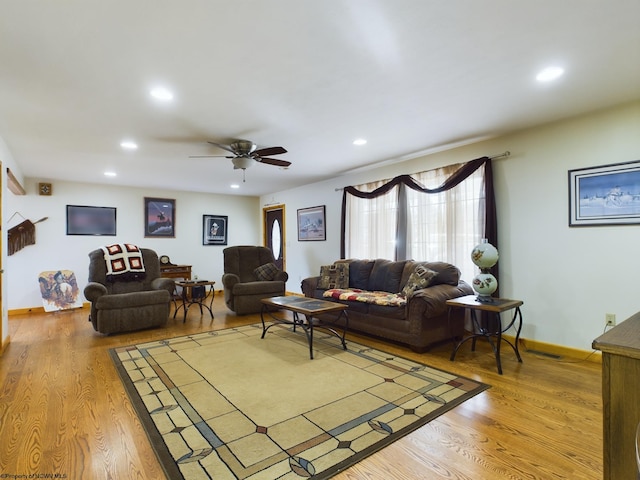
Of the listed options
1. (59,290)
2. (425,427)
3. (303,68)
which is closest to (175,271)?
(59,290)

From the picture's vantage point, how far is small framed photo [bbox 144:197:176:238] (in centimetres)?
680

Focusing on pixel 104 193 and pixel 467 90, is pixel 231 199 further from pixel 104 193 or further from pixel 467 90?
pixel 467 90

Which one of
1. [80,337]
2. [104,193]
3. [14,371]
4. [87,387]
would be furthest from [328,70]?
[104,193]

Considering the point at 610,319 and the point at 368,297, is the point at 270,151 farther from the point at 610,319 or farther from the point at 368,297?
the point at 610,319

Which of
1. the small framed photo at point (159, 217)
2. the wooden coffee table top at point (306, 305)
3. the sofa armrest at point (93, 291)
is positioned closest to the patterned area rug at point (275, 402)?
the wooden coffee table top at point (306, 305)

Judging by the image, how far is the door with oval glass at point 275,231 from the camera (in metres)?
7.62

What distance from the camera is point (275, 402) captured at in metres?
2.31

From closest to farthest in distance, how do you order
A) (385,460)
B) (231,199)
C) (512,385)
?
1. (385,460)
2. (512,385)
3. (231,199)

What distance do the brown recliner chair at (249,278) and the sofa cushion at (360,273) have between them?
4.31ft

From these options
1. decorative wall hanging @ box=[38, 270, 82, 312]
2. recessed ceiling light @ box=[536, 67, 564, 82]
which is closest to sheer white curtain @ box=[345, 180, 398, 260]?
recessed ceiling light @ box=[536, 67, 564, 82]

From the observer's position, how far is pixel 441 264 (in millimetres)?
3893

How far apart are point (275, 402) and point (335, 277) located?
2.57 metres

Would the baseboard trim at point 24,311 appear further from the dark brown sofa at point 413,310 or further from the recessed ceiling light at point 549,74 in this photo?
the recessed ceiling light at point 549,74

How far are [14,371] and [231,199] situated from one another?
5.49 metres
